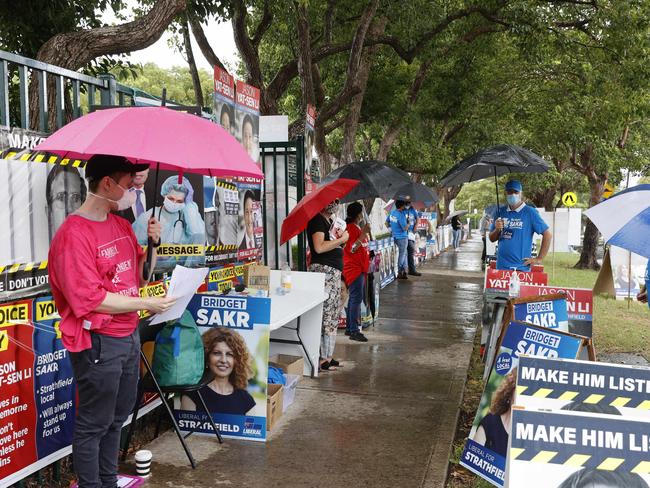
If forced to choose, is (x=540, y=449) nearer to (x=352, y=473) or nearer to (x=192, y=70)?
(x=352, y=473)

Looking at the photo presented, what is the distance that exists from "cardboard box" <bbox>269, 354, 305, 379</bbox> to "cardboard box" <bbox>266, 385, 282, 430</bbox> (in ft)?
2.14

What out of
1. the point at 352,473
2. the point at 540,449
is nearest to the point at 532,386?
the point at 540,449

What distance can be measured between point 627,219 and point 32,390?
12.6 feet

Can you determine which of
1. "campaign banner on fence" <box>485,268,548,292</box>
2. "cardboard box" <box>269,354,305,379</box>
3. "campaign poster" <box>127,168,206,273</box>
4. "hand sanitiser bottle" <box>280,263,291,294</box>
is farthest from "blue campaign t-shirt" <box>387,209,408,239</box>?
"campaign poster" <box>127,168,206,273</box>

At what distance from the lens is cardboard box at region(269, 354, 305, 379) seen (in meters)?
6.07

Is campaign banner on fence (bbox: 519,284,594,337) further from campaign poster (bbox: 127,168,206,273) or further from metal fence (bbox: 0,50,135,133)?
metal fence (bbox: 0,50,135,133)

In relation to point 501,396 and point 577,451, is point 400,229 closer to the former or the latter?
point 501,396

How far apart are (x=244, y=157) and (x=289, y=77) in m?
9.96

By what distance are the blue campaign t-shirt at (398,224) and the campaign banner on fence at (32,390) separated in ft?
39.3

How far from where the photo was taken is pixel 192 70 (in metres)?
14.0

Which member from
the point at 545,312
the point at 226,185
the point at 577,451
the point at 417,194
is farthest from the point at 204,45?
the point at 577,451

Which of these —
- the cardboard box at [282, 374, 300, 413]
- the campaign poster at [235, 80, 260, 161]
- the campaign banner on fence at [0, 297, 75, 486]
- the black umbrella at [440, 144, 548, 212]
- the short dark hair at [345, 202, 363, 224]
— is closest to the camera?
the campaign banner on fence at [0, 297, 75, 486]

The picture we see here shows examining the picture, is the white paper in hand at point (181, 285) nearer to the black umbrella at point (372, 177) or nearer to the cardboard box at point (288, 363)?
the cardboard box at point (288, 363)

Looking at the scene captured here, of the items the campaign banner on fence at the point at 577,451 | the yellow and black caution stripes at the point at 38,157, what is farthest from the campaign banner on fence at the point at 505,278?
the yellow and black caution stripes at the point at 38,157
